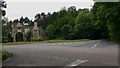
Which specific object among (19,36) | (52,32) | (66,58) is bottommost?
(66,58)

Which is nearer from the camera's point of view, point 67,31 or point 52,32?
point 67,31

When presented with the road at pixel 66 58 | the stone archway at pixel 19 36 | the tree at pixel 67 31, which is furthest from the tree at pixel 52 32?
the road at pixel 66 58

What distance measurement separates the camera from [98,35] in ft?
274

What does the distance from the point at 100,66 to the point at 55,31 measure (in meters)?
85.1

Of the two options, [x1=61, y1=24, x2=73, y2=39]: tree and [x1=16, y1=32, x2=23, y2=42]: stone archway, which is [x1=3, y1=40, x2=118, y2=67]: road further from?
[x1=16, y1=32, x2=23, y2=42]: stone archway

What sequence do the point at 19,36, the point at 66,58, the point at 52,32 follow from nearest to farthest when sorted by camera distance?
the point at 66,58, the point at 52,32, the point at 19,36

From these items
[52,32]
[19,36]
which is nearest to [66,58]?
[52,32]

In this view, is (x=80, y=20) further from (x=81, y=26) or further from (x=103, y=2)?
(x=103, y=2)

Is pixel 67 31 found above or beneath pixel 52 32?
above

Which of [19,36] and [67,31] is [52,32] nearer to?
[67,31]

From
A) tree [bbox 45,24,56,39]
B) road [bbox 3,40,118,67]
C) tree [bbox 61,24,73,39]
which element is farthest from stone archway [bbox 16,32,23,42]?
road [bbox 3,40,118,67]

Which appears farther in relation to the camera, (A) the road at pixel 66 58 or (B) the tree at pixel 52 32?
(B) the tree at pixel 52 32

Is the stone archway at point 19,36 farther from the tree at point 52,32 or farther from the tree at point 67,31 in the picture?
the tree at point 67,31

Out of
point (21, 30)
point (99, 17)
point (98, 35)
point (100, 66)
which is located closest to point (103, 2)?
point (99, 17)
